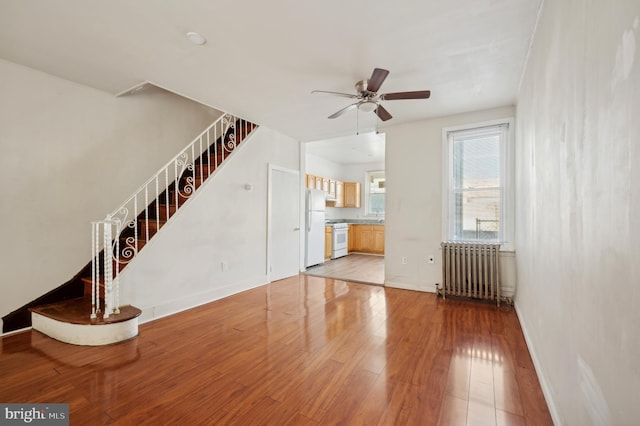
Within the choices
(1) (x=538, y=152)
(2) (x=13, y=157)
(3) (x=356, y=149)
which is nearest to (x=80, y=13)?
(2) (x=13, y=157)

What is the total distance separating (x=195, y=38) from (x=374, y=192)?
743cm

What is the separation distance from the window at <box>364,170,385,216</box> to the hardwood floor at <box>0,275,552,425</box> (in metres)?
5.93

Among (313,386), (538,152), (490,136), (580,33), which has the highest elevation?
(490,136)

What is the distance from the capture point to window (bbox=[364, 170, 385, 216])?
9133 millimetres

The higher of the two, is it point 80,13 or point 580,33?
point 80,13

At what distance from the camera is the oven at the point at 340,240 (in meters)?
7.44

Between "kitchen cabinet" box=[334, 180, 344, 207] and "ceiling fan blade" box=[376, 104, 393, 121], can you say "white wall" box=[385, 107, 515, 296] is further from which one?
"kitchen cabinet" box=[334, 180, 344, 207]

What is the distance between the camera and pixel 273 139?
511 cm

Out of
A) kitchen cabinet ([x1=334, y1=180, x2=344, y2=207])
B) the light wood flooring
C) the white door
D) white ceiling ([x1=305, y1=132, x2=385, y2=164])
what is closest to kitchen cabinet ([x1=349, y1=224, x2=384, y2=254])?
the light wood flooring

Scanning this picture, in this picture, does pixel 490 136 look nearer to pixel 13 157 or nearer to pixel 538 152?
pixel 538 152

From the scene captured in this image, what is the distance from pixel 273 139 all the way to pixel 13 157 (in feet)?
10.9

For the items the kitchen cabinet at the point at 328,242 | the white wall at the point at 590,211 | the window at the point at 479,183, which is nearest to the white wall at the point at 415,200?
the window at the point at 479,183

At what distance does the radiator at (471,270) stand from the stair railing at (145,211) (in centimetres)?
377

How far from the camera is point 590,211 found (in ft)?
3.71
